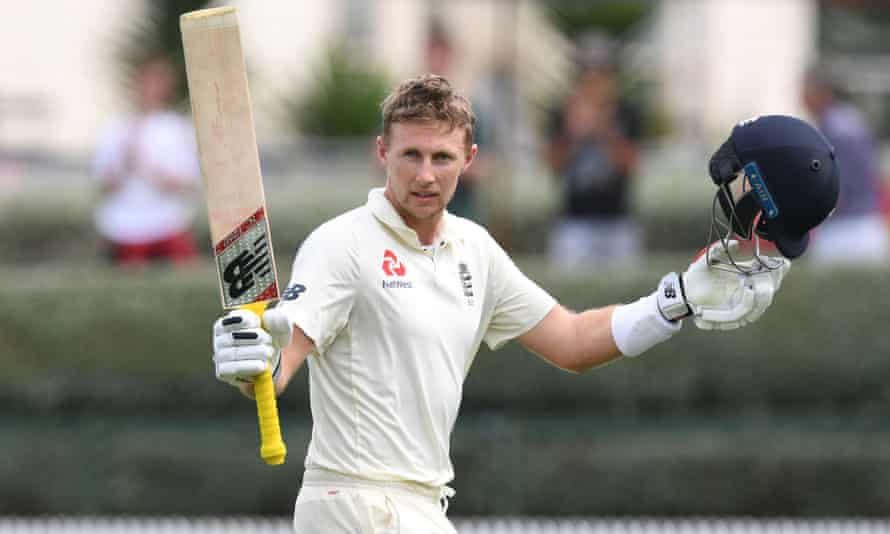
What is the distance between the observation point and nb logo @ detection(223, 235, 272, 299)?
4.47 m

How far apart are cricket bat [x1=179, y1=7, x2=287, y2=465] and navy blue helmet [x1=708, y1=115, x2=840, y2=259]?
3.82 feet

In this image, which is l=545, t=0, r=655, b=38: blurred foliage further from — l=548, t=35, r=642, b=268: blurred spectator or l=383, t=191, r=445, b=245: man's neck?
l=383, t=191, r=445, b=245: man's neck

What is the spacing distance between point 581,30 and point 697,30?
2707 mm

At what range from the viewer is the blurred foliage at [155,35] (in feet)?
64.7

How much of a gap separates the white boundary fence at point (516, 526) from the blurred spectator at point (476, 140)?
179 centimetres

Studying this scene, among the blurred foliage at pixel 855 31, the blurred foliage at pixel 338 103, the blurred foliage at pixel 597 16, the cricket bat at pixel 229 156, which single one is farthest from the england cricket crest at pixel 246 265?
the blurred foliage at pixel 855 31

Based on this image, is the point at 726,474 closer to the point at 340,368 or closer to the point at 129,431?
the point at 129,431

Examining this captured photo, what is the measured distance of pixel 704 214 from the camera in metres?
12.7

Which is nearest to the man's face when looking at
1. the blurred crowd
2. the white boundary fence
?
the white boundary fence

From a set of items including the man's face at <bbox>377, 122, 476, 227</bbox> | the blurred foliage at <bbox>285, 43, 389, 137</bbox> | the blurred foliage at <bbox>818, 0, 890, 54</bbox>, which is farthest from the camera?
the blurred foliage at <bbox>818, 0, 890, 54</bbox>

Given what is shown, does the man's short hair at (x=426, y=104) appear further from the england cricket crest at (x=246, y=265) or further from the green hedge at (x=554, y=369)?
the green hedge at (x=554, y=369)

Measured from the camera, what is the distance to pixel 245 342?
416cm

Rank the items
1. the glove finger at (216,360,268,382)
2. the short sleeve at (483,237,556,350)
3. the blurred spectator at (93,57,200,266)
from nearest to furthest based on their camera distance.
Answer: the glove finger at (216,360,268,382) → the short sleeve at (483,237,556,350) → the blurred spectator at (93,57,200,266)

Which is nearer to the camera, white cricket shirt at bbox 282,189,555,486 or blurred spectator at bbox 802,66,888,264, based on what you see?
white cricket shirt at bbox 282,189,555,486
